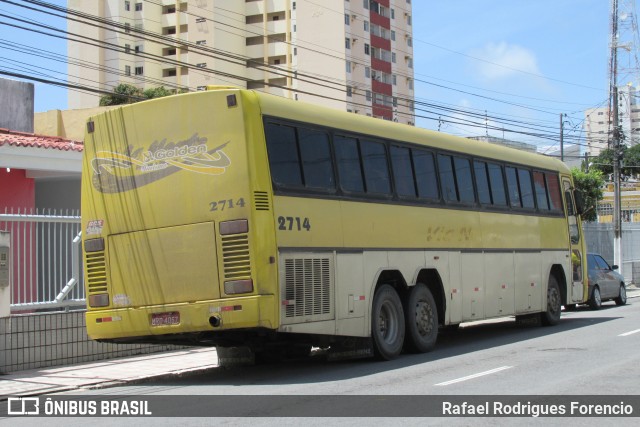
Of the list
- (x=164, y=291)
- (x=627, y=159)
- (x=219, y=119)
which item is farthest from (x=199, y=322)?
(x=627, y=159)

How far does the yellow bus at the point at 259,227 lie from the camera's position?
35.1ft

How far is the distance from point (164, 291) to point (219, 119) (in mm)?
2415

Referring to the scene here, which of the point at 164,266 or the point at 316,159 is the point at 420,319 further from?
the point at 164,266

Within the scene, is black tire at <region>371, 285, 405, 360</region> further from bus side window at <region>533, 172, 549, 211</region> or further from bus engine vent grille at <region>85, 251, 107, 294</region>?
bus side window at <region>533, 172, 549, 211</region>

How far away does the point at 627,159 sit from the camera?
102 m

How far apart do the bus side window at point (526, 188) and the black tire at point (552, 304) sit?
2.06m

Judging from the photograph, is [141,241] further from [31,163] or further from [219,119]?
[31,163]

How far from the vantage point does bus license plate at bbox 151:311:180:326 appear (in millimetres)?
10969

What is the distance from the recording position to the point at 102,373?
42.5ft

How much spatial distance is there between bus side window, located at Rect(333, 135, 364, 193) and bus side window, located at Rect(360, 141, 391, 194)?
0.18 meters

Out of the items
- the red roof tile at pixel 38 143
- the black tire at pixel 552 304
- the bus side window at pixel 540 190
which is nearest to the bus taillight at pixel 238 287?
the red roof tile at pixel 38 143

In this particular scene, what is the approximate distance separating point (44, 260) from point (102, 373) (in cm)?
250

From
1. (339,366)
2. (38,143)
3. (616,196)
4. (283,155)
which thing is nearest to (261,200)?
(283,155)
